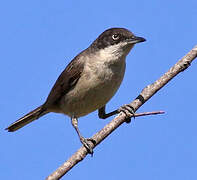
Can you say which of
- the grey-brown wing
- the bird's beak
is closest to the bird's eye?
the bird's beak

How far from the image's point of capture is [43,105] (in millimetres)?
8836

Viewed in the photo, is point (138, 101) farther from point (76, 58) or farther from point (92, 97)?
point (76, 58)

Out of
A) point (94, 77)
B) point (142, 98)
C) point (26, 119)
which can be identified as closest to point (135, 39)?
point (94, 77)

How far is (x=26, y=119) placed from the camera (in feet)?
29.8

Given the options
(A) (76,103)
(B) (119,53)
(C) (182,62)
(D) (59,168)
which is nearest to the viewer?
(D) (59,168)

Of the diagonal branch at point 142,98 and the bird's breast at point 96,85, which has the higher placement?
the bird's breast at point 96,85

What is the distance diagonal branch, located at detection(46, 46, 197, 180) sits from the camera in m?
5.30

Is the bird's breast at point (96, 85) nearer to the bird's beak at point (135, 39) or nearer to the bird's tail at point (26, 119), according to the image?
the bird's beak at point (135, 39)

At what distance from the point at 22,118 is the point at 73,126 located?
161 centimetres

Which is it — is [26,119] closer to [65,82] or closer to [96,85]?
[65,82]

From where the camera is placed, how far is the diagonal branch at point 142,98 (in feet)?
17.4

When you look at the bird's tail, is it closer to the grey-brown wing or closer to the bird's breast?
the grey-brown wing

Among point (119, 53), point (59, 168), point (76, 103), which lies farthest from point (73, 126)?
point (59, 168)

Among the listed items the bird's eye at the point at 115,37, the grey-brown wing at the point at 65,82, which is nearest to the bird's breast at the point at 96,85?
the grey-brown wing at the point at 65,82
